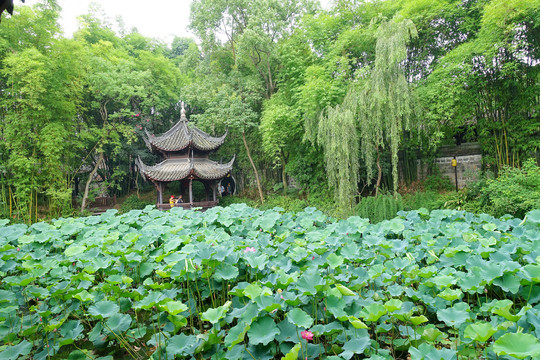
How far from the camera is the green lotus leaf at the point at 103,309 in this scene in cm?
142

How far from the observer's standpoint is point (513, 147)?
322 inches

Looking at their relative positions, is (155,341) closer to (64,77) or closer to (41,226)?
(41,226)

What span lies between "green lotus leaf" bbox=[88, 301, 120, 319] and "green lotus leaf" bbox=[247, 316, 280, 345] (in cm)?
71

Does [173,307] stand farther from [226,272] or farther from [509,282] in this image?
[509,282]

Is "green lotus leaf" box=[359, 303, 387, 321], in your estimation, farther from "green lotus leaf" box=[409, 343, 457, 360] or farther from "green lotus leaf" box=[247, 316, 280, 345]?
"green lotus leaf" box=[247, 316, 280, 345]

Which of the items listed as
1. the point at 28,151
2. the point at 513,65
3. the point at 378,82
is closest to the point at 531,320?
the point at 378,82

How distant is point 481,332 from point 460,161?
430 inches

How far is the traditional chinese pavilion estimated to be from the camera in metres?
12.1

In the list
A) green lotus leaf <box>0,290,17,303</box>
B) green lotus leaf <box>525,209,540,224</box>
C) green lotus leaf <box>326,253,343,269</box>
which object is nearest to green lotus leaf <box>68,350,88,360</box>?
green lotus leaf <box>0,290,17,303</box>

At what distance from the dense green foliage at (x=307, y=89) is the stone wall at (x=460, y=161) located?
41cm

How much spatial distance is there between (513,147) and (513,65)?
225cm

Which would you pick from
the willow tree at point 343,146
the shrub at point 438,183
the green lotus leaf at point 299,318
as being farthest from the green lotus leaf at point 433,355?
the shrub at point 438,183

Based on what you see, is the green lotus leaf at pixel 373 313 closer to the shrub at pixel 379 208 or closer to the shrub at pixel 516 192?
the shrub at pixel 379 208

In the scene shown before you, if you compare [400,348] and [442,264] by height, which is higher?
[442,264]
